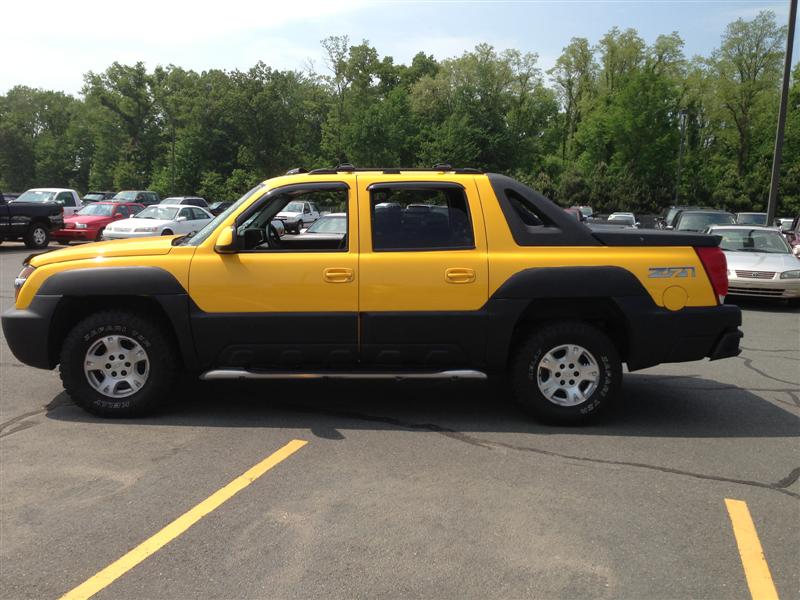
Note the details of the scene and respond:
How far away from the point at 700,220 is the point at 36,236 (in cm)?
1964

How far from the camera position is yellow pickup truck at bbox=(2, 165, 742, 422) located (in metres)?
5.44

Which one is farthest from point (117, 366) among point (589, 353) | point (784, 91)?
point (784, 91)

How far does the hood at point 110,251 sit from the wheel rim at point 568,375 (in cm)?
310

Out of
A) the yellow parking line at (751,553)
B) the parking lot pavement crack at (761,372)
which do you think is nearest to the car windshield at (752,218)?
the parking lot pavement crack at (761,372)

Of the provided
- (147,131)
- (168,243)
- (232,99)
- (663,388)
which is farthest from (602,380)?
(147,131)

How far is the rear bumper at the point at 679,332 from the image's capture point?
216 inches

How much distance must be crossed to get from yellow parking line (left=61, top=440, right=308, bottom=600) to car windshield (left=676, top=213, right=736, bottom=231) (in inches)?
639

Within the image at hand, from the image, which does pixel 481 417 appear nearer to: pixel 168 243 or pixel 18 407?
pixel 168 243

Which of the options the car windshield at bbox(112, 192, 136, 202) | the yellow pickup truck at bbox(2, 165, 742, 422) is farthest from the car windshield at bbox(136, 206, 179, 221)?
the car windshield at bbox(112, 192, 136, 202)

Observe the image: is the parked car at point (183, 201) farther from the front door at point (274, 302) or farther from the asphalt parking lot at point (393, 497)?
the front door at point (274, 302)

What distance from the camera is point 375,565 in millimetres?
3367

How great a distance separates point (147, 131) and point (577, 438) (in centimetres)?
8500

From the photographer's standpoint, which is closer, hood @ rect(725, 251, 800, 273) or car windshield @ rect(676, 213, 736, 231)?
hood @ rect(725, 251, 800, 273)

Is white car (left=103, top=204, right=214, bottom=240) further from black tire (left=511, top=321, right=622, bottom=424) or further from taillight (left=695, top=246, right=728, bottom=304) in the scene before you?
taillight (left=695, top=246, right=728, bottom=304)
